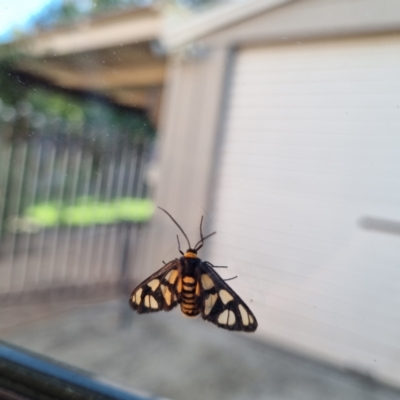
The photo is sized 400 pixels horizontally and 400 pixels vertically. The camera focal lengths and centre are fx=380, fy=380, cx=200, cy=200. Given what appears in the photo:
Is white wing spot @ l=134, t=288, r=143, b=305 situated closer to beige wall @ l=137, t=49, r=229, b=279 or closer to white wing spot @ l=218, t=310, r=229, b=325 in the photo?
white wing spot @ l=218, t=310, r=229, b=325

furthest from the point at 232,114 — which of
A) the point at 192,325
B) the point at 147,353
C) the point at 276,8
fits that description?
the point at 147,353

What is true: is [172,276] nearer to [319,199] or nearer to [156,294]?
[156,294]

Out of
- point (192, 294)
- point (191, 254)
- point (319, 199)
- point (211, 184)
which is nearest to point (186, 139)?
point (211, 184)

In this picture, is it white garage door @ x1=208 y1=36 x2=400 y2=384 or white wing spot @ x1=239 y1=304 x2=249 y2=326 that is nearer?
white wing spot @ x1=239 y1=304 x2=249 y2=326

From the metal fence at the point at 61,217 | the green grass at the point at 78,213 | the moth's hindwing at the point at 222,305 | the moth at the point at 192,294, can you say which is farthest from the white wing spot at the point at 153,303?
the green grass at the point at 78,213

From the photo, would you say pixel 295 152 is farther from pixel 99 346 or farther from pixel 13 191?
pixel 13 191

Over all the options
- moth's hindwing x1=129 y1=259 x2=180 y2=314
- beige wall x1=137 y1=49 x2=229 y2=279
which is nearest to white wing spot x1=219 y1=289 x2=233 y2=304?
moth's hindwing x1=129 y1=259 x2=180 y2=314

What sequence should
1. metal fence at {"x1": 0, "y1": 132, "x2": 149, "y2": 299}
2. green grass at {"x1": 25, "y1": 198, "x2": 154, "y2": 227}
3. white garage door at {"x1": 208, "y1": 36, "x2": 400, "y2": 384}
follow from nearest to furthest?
white garage door at {"x1": 208, "y1": 36, "x2": 400, "y2": 384}
metal fence at {"x1": 0, "y1": 132, "x2": 149, "y2": 299}
green grass at {"x1": 25, "y1": 198, "x2": 154, "y2": 227}
